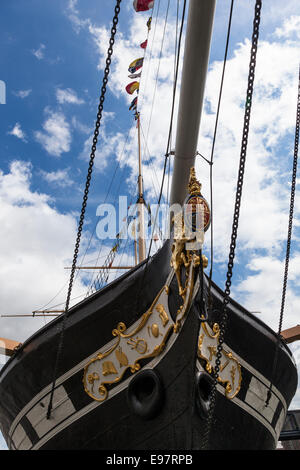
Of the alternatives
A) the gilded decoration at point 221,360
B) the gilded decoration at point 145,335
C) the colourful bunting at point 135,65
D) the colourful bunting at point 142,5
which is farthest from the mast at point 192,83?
the colourful bunting at point 135,65

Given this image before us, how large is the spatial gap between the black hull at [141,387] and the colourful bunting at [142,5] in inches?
130

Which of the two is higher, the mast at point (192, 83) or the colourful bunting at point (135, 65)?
the colourful bunting at point (135, 65)

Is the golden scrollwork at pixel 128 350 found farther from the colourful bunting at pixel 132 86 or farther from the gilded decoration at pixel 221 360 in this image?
the colourful bunting at pixel 132 86

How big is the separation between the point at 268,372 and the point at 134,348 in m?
1.80

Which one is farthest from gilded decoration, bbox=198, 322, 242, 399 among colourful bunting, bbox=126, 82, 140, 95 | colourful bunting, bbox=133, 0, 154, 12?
colourful bunting, bbox=126, 82, 140, 95

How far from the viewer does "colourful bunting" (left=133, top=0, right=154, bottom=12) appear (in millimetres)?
4898

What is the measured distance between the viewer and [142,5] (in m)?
4.96

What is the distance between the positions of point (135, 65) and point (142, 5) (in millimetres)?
3065

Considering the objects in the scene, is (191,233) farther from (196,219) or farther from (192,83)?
(192,83)

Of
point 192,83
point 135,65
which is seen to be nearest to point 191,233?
point 192,83

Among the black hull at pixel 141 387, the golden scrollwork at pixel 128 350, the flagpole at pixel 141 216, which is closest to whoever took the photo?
the black hull at pixel 141 387

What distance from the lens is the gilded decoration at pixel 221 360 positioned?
3406 mm
